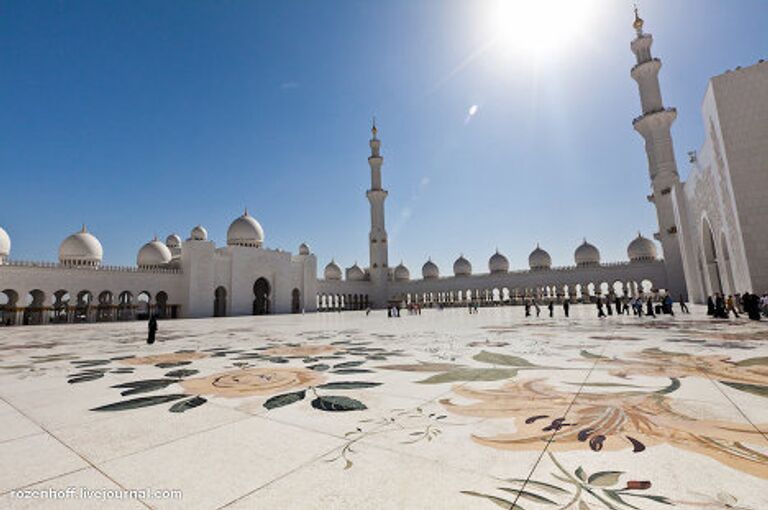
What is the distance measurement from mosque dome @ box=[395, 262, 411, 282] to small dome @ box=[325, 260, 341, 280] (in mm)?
7643

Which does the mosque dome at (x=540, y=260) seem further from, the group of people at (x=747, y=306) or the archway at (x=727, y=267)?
the group of people at (x=747, y=306)

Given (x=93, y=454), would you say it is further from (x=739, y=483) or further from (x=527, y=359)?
(x=527, y=359)

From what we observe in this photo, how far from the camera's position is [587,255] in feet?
124

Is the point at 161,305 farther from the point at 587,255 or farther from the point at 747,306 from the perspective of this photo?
the point at 587,255

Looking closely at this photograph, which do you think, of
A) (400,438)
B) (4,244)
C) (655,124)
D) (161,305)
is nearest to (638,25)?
(655,124)

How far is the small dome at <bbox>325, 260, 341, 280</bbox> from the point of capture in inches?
1875

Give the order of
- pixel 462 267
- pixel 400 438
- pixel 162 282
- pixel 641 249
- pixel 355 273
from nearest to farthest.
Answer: pixel 400 438
pixel 162 282
pixel 641 249
pixel 462 267
pixel 355 273

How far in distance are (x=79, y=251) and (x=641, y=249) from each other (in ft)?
158

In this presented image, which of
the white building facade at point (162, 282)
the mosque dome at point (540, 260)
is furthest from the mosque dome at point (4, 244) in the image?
the mosque dome at point (540, 260)

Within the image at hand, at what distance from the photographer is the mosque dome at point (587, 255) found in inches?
1478

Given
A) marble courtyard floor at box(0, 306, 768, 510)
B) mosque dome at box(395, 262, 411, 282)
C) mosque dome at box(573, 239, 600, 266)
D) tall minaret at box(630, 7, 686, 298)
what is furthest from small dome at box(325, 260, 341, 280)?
marble courtyard floor at box(0, 306, 768, 510)

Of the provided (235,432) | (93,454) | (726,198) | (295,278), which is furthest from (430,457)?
(295,278)

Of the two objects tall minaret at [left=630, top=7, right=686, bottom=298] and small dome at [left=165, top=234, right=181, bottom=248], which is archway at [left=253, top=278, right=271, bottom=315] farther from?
tall minaret at [left=630, top=7, right=686, bottom=298]

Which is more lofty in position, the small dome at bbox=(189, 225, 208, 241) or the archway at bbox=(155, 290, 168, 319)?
the small dome at bbox=(189, 225, 208, 241)
